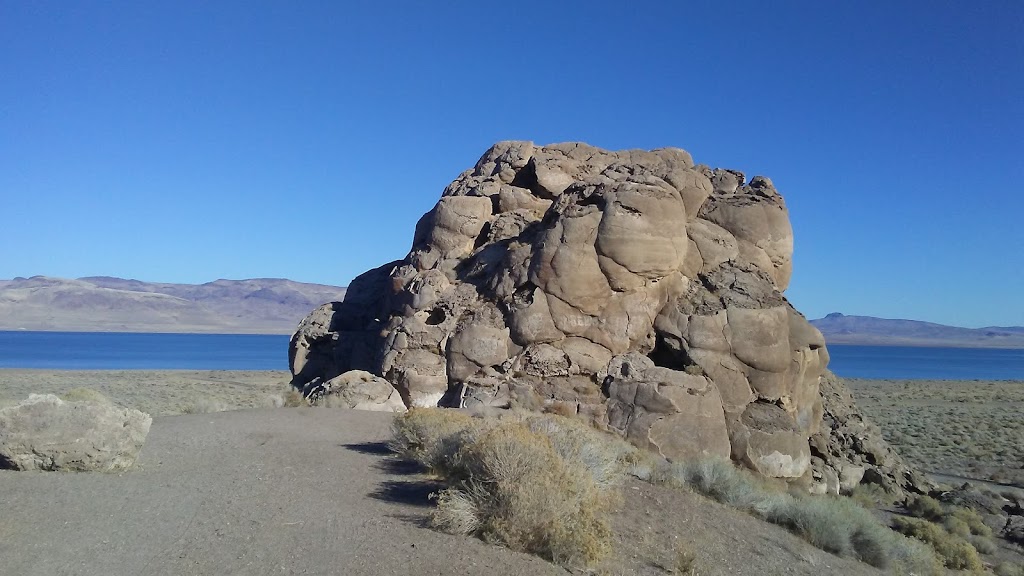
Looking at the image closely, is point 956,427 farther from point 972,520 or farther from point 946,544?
point 946,544

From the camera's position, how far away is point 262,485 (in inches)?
404

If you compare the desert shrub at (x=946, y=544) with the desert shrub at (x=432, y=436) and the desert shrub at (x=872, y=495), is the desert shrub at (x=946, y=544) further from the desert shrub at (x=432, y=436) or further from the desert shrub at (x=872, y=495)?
the desert shrub at (x=432, y=436)

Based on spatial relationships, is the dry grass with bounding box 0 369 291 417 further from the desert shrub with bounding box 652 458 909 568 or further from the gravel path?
the desert shrub with bounding box 652 458 909 568

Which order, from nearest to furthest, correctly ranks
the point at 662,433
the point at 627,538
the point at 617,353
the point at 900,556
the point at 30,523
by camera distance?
1. the point at 30,523
2. the point at 627,538
3. the point at 900,556
4. the point at 662,433
5. the point at 617,353

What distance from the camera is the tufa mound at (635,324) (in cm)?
1609

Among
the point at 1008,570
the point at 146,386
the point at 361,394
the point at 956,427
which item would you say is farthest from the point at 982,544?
the point at 146,386

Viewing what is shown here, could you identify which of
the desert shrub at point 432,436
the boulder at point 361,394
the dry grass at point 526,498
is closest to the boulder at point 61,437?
the desert shrub at point 432,436

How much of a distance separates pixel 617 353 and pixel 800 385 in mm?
4507

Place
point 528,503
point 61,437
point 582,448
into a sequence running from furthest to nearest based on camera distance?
1. point 582,448
2. point 61,437
3. point 528,503

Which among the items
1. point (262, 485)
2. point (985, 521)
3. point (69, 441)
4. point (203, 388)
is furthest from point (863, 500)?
point (203, 388)

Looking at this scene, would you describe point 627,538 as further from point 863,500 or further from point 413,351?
point 863,500

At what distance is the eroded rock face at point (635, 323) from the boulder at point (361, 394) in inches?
13.4

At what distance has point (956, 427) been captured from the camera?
117 feet

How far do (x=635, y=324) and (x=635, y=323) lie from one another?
0.09 ft
